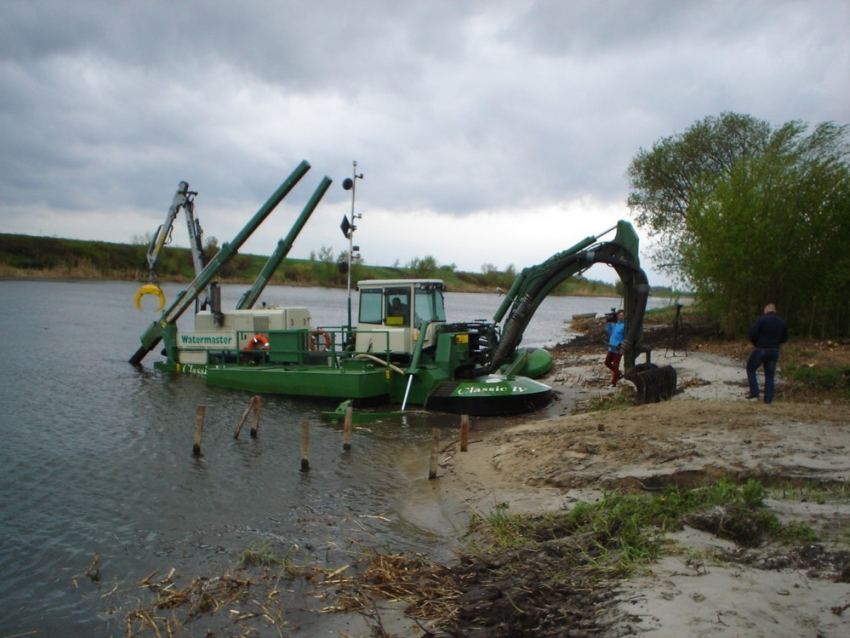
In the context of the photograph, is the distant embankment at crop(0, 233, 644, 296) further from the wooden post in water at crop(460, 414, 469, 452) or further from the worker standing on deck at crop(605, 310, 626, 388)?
the wooden post in water at crop(460, 414, 469, 452)

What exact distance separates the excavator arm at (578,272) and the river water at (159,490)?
270 cm

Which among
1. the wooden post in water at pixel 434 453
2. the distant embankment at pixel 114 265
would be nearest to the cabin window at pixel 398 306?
the wooden post in water at pixel 434 453

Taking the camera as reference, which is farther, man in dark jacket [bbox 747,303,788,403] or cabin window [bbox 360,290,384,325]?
cabin window [bbox 360,290,384,325]

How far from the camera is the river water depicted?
7434 millimetres

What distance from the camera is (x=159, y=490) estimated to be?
10.4 meters

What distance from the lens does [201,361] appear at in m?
21.8

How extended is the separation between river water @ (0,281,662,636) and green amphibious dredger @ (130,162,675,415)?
2.13ft

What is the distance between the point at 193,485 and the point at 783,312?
1938cm

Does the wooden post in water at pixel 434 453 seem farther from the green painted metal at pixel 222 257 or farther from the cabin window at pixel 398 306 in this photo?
the green painted metal at pixel 222 257

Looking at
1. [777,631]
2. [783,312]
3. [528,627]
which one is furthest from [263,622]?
[783,312]

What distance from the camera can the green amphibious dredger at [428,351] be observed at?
1525 centimetres

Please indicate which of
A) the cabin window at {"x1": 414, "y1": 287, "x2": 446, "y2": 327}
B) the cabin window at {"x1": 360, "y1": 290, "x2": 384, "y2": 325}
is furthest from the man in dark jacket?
the cabin window at {"x1": 360, "y1": 290, "x2": 384, "y2": 325}

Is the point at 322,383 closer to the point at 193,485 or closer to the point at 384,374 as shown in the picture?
the point at 384,374

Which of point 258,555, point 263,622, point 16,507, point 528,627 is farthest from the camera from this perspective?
point 16,507
